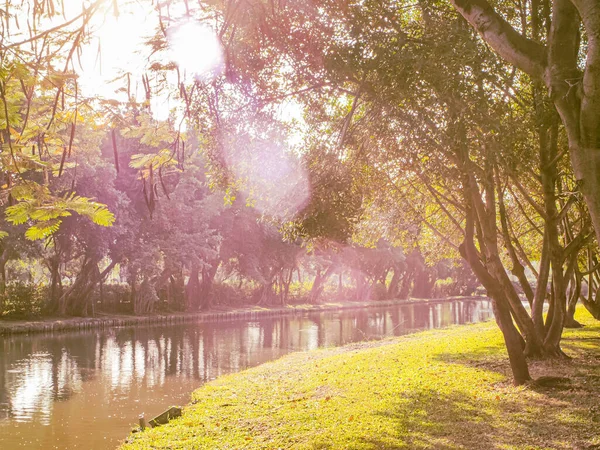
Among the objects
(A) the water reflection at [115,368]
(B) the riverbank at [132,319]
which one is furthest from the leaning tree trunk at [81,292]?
(A) the water reflection at [115,368]

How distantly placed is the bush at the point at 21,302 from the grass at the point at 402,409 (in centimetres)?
1954

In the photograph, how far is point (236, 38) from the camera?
1047 cm

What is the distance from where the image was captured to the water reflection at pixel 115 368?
11.6m

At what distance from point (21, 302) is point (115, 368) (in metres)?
14.8

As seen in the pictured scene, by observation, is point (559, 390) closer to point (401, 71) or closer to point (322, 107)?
point (401, 71)

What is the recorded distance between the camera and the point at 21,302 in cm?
3072

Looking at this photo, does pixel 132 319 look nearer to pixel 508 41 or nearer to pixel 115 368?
pixel 115 368

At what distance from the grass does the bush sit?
769 inches

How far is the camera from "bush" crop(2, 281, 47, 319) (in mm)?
30203

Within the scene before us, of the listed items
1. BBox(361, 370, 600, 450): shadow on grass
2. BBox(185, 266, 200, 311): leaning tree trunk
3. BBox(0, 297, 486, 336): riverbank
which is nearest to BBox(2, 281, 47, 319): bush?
BBox(0, 297, 486, 336): riverbank

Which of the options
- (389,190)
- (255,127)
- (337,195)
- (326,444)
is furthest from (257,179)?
(326,444)

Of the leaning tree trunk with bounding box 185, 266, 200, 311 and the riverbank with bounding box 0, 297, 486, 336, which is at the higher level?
the leaning tree trunk with bounding box 185, 266, 200, 311

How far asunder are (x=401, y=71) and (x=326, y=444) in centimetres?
534

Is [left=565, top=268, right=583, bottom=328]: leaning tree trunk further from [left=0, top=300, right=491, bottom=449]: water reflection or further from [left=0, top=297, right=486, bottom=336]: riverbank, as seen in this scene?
[left=0, top=297, right=486, bottom=336]: riverbank
